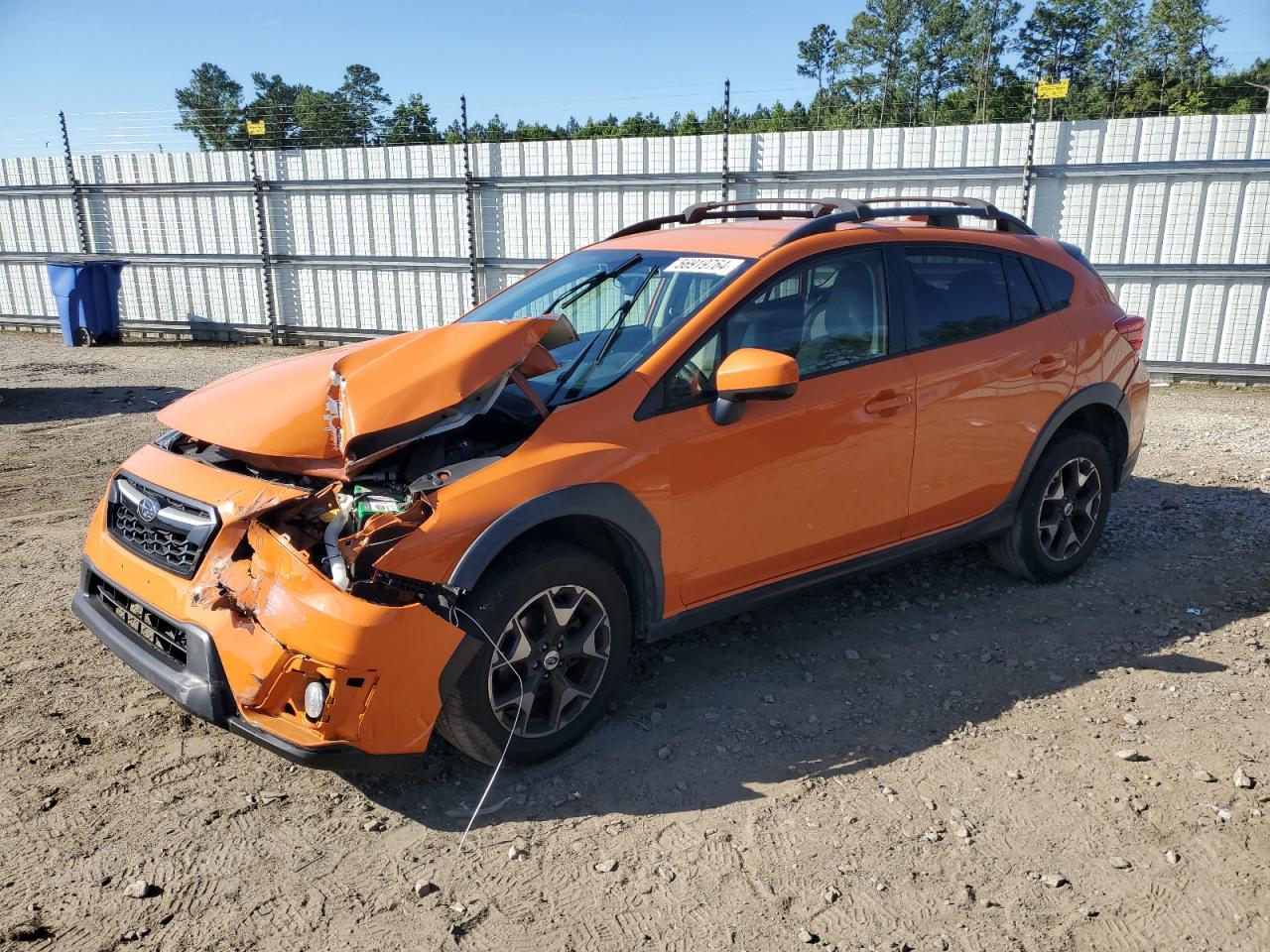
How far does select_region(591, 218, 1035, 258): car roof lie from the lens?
404cm

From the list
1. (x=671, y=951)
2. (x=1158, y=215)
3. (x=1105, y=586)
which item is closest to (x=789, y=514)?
(x=671, y=951)

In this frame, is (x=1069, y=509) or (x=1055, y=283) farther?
(x=1069, y=509)

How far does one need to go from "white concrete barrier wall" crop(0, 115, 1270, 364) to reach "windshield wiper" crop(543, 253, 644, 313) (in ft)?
25.2

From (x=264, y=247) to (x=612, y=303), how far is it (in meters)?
11.8

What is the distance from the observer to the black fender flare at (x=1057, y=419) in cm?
469

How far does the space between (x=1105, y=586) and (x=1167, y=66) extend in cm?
5427

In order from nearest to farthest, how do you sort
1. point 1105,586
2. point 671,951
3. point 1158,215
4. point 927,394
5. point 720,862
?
point 671,951
point 720,862
point 927,394
point 1105,586
point 1158,215

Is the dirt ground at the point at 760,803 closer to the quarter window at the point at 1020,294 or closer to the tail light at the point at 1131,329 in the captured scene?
the tail light at the point at 1131,329

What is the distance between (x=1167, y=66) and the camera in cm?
4862

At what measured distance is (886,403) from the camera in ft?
13.3

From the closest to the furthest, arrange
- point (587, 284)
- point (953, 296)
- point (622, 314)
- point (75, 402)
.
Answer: point (622, 314), point (587, 284), point (953, 296), point (75, 402)

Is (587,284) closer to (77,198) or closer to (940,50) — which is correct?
(77,198)

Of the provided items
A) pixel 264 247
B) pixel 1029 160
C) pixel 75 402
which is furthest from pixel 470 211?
pixel 1029 160

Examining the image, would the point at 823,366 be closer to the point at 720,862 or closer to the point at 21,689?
the point at 720,862
